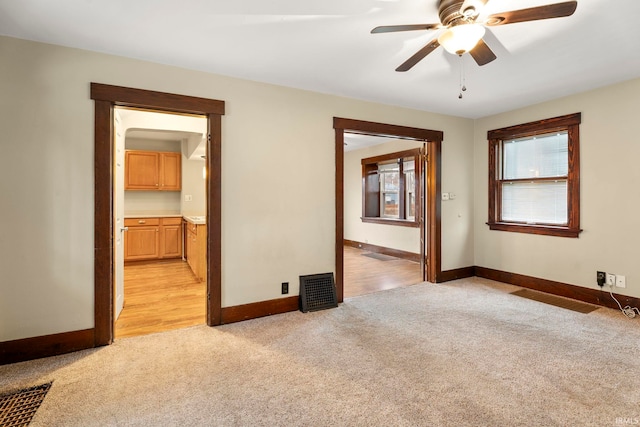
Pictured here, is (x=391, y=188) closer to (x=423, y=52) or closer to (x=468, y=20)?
(x=423, y=52)

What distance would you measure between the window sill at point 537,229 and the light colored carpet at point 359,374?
105 centimetres

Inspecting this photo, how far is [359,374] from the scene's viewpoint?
2.24 meters

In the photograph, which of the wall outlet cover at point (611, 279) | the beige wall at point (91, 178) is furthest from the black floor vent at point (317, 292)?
the wall outlet cover at point (611, 279)

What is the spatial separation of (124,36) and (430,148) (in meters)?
3.89

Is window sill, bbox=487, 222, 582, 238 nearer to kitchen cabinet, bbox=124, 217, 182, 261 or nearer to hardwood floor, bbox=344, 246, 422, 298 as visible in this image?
hardwood floor, bbox=344, 246, 422, 298

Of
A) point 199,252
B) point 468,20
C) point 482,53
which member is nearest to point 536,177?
point 482,53

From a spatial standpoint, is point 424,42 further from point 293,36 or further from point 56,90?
point 56,90

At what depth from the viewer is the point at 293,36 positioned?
2.45 m

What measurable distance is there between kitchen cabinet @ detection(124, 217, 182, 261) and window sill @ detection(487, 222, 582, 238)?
19.0 ft

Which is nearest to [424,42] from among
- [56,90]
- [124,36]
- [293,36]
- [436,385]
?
[293,36]

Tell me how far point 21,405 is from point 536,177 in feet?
18.3

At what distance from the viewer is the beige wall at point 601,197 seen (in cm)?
343

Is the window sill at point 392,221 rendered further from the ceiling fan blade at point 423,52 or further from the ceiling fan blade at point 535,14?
the ceiling fan blade at point 535,14

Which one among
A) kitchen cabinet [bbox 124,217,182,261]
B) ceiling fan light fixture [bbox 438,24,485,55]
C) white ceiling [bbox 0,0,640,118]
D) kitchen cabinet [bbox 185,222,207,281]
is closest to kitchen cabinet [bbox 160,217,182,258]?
kitchen cabinet [bbox 124,217,182,261]
